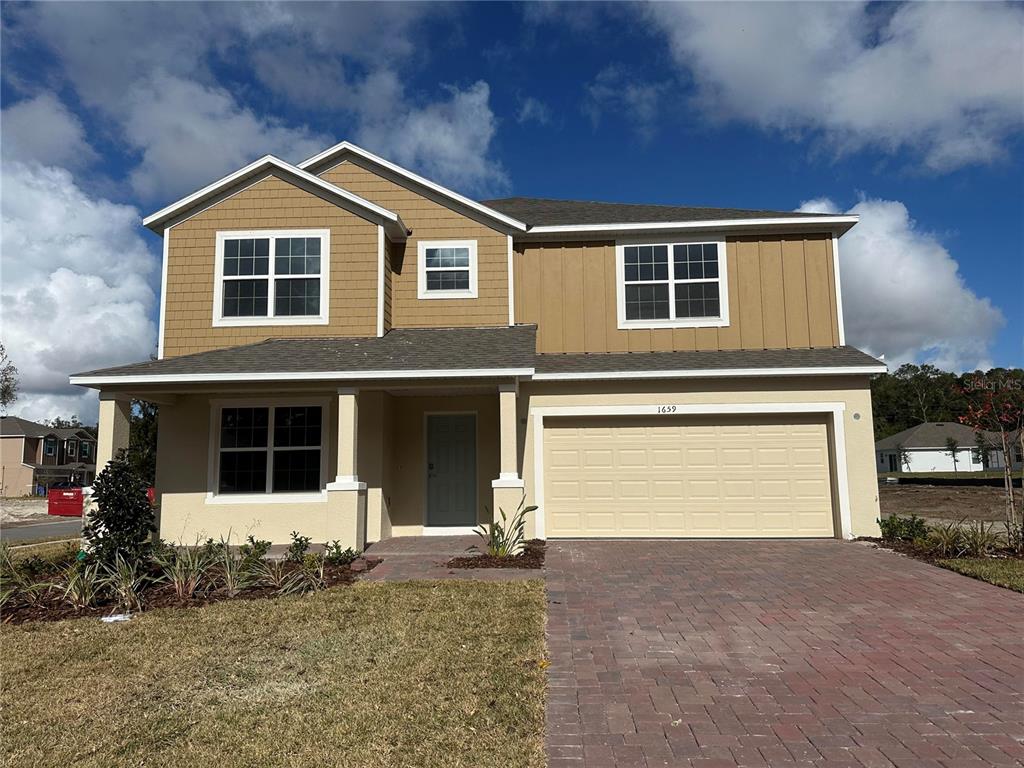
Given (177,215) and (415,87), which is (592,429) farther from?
(177,215)

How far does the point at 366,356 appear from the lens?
10930 mm

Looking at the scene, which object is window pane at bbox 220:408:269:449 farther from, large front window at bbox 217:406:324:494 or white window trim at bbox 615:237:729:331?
white window trim at bbox 615:237:729:331

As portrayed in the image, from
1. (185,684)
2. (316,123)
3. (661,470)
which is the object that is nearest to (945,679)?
(185,684)

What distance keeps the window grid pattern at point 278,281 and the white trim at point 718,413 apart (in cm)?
486

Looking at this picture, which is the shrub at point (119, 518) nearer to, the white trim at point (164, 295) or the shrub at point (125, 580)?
the shrub at point (125, 580)

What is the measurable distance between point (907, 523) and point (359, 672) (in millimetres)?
9864

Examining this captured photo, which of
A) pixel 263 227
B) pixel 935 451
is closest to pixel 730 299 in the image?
pixel 263 227

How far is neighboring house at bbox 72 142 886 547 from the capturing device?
1112 centimetres

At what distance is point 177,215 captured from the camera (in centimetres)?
1234

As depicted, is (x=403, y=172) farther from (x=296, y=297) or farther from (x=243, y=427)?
(x=243, y=427)

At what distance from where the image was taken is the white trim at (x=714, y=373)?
36.6 feet

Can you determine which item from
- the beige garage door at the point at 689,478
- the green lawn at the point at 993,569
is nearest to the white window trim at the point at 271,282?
the beige garage door at the point at 689,478

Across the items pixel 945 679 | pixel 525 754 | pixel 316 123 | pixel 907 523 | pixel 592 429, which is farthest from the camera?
pixel 316 123

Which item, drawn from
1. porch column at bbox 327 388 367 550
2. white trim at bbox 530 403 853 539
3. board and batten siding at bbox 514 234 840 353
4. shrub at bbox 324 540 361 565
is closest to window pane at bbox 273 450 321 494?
porch column at bbox 327 388 367 550
